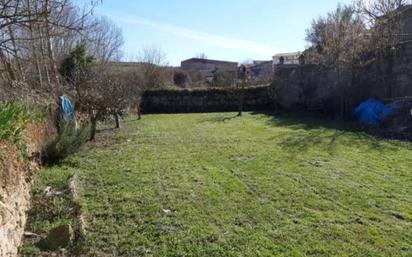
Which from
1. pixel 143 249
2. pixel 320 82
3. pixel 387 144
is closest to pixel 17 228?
pixel 143 249

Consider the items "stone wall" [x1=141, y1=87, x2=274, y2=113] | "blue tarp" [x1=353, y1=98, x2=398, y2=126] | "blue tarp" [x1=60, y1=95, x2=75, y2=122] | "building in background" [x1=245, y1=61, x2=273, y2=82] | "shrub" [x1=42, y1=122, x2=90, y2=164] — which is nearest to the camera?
"shrub" [x1=42, y1=122, x2=90, y2=164]

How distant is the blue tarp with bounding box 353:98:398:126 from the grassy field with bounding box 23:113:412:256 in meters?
3.03

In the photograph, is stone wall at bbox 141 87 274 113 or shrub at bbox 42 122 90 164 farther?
stone wall at bbox 141 87 274 113

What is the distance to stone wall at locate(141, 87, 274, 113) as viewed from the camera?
20438mm

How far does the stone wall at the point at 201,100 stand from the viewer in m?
20.4

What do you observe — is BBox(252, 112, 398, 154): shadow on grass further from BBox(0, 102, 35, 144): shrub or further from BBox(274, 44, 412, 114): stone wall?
BBox(0, 102, 35, 144): shrub

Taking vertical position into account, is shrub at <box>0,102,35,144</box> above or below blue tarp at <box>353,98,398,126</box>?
above

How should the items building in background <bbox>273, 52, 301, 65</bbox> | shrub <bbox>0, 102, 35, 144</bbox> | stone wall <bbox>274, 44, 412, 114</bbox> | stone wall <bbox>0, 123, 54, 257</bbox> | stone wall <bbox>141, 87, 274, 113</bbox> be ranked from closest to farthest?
stone wall <bbox>0, 123, 54, 257</bbox> < shrub <bbox>0, 102, 35, 144</bbox> < stone wall <bbox>274, 44, 412, 114</bbox> < stone wall <bbox>141, 87, 274, 113</bbox> < building in background <bbox>273, 52, 301, 65</bbox>

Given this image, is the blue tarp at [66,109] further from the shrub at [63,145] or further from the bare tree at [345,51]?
the bare tree at [345,51]

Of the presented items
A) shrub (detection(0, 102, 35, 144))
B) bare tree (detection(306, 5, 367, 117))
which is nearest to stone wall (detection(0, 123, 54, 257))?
shrub (detection(0, 102, 35, 144))

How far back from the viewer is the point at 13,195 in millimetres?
3979

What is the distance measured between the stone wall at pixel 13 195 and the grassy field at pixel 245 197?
0.55 metres

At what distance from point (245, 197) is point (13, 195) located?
2.78 metres

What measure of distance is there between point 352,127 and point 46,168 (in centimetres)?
940
